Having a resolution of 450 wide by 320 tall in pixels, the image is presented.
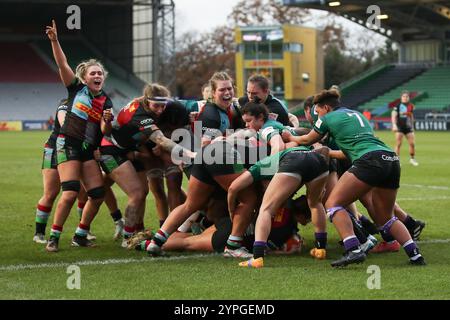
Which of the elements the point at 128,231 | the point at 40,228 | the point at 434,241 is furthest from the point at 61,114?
the point at 434,241

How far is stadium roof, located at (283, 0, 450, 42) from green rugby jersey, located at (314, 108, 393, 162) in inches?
1573

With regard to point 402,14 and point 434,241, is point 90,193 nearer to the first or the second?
point 434,241

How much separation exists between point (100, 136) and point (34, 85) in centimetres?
5482

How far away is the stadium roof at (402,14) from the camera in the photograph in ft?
158

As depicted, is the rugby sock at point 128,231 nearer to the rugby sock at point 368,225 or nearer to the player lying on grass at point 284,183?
the player lying on grass at point 284,183

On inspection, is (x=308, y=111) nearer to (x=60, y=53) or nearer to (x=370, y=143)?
(x=370, y=143)

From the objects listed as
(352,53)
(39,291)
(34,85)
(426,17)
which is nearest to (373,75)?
(426,17)

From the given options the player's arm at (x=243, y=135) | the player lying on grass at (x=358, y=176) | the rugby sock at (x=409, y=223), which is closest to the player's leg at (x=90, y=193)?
the player's arm at (x=243, y=135)

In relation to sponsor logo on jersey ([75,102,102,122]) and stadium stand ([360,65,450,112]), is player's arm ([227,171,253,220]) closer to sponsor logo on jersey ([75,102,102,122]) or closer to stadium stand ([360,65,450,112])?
sponsor logo on jersey ([75,102,102,122])

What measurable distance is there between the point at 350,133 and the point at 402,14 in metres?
44.5

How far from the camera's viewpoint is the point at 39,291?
6.78 metres

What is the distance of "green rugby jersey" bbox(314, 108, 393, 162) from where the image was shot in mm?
8133

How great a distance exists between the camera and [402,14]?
167 feet
